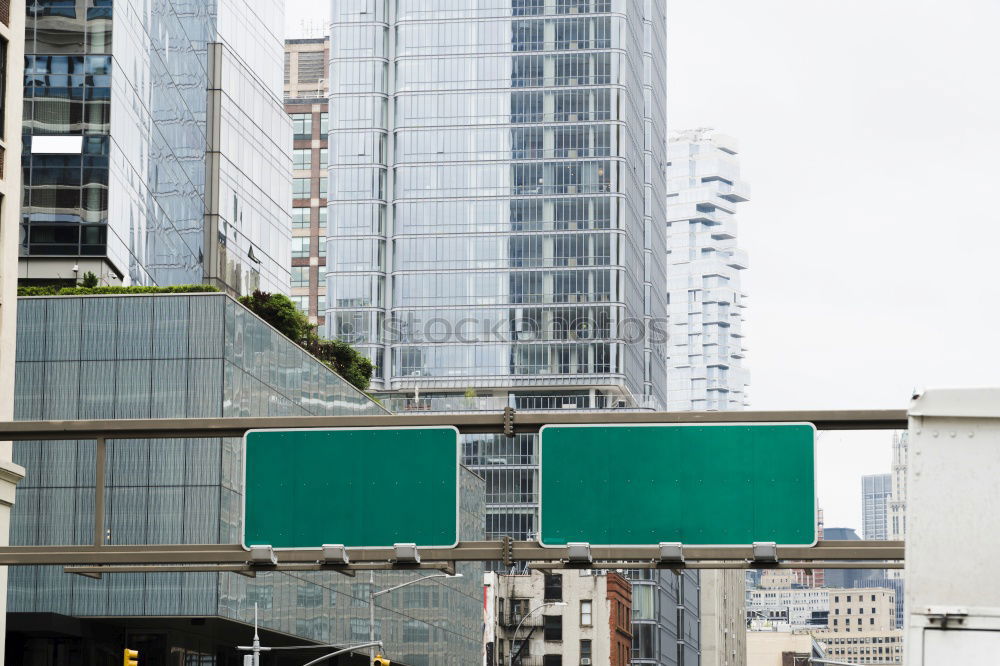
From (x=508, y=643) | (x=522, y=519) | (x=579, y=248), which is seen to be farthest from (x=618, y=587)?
(x=579, y=248)

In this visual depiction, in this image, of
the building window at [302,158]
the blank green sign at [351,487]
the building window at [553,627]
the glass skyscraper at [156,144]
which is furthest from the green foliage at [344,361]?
the building window at [302,158]

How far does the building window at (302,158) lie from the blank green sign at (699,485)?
17281 centimetres

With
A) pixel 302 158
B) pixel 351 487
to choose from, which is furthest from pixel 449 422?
pixel 302 158

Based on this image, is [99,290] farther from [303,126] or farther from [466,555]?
[303,126]

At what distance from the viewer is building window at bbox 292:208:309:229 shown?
18500 centimetres

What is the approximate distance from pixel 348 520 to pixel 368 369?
216ft

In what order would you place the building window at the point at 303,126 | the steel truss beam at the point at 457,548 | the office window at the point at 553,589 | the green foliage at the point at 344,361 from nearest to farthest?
the steel truss beam at the point at 457,548, the green foliage at the point at 344,361, the office window at the point at 553,589, the building window at the point at 303,126

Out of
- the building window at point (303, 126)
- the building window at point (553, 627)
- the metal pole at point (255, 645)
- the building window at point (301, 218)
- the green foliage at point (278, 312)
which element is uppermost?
the building window at point (303, 126)

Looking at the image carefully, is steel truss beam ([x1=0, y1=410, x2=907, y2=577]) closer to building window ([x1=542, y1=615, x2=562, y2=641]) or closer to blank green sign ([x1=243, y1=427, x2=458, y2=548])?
blank green sign ([x1=243, y1=427, x2=458, y2=548])

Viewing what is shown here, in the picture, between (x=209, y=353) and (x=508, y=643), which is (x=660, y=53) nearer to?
(x=508, y=643)

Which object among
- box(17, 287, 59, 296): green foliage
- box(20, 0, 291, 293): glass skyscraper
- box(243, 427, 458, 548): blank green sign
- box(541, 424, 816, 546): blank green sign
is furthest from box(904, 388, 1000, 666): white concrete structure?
box(20, 0, 291, 293): glass skyscraper

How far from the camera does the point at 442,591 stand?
299 ft

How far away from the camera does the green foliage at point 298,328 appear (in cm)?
6981

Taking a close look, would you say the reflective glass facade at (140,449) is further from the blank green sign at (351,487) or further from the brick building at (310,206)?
the brick building at (310,206)
